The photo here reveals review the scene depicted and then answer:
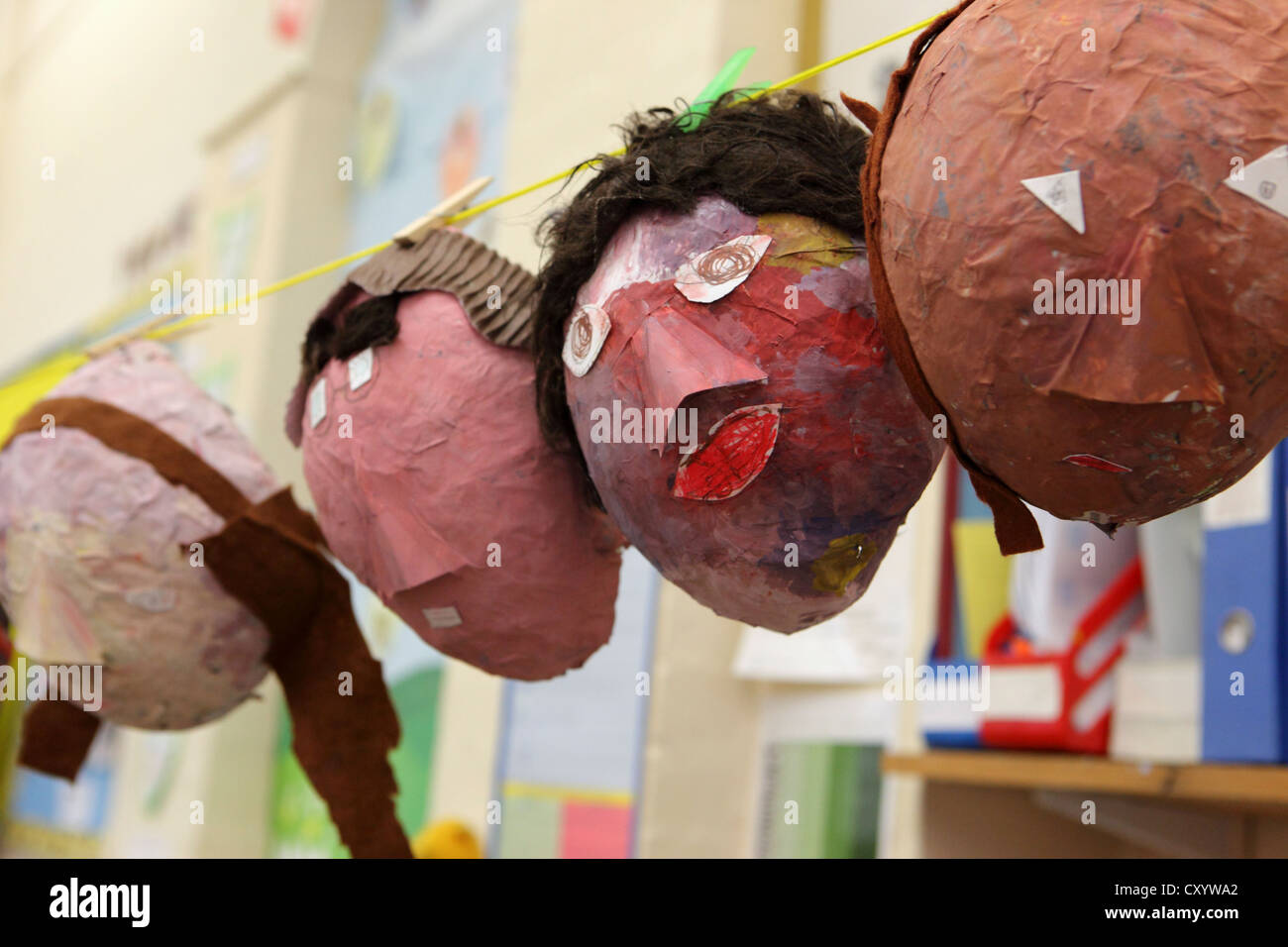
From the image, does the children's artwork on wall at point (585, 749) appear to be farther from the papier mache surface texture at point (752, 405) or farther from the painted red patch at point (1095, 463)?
the painted red patch at point (1095, 463)

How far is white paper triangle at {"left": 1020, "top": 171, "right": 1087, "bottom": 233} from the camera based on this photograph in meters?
0.61

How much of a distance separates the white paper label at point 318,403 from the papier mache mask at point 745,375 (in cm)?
26

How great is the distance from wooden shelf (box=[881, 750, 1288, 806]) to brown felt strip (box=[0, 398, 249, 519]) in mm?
1122

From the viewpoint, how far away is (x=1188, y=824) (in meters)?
1.93

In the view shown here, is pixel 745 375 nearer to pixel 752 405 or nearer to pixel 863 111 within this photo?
pixel 752 405

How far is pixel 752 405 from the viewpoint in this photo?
2.58ft

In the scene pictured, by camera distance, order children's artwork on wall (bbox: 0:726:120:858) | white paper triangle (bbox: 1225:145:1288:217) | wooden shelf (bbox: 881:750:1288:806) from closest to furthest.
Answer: white paper triangle (bbox: 1225:145:1288:217), wooden shelf (bbox: 881:750:1288:806), children's artwork on wall (bbox: 0:726:120:858)

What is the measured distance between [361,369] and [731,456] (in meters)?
0.37

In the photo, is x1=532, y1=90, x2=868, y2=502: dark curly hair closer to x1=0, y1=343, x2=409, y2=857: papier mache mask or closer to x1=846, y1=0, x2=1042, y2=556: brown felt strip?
x1=846, y1=0, x2=1042, y2=556: brown felt strip

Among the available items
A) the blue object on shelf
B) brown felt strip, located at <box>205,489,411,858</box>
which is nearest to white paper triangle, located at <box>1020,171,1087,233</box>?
brown felt strip, located at <box>205,489,411,858</box>

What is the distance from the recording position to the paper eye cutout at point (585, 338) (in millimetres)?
842

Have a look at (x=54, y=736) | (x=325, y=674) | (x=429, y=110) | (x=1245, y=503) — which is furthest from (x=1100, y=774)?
(x=429, y=110)
